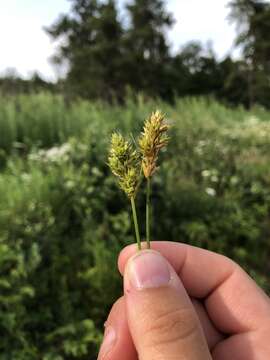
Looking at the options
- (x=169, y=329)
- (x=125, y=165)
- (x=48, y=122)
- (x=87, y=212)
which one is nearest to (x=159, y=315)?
(x=169, y=329)

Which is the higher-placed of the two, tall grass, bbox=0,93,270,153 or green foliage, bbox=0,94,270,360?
tall grass, bbox=0,93,270,153

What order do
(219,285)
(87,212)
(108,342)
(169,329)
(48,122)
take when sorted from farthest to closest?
(48,122)
(87,212)
(219,285)
(108,342)
(169,329)

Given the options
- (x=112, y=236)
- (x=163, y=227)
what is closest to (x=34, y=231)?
(x=112, y=236)

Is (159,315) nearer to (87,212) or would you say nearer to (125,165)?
(125,165)

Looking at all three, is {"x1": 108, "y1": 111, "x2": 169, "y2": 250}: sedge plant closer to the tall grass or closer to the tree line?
the tall grass

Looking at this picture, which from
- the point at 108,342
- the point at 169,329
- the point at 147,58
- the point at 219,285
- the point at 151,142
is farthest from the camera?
the point at 147,58

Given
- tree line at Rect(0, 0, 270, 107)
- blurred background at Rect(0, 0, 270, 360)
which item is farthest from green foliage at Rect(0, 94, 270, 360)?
tree line at Rect(0, 0, 270, 107)

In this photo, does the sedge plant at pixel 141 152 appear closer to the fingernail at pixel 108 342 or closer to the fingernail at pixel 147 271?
the fingernail at pixel 147 271

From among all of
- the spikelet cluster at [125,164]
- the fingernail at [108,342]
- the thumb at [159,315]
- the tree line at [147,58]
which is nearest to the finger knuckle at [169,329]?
the thumb at [159,315]
